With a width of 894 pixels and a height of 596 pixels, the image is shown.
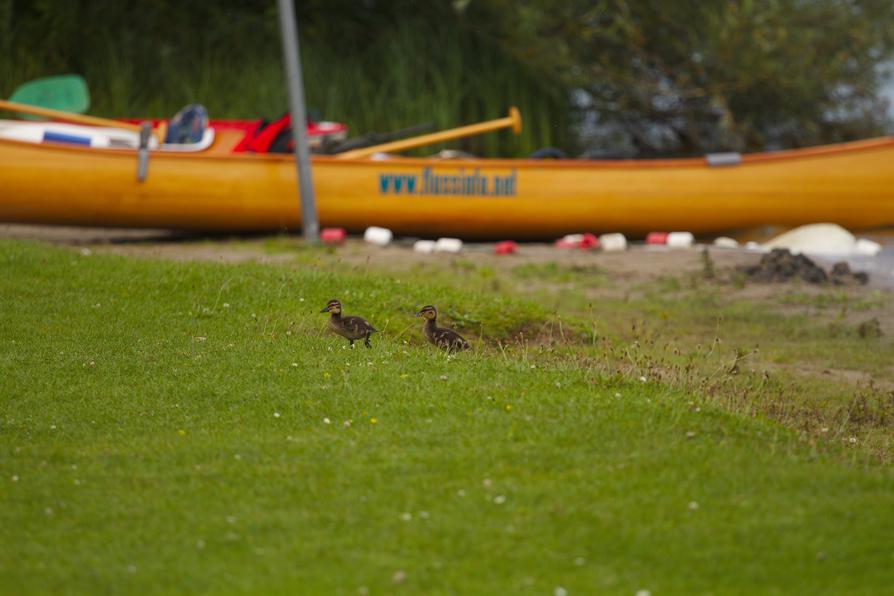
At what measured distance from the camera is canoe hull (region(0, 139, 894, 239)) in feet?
46.4

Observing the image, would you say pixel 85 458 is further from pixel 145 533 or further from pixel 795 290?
pixel 795 290

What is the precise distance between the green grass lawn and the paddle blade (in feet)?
28.1

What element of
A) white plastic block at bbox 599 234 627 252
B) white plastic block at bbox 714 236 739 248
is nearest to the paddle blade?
white plastic block at bbox 599 234 627 252

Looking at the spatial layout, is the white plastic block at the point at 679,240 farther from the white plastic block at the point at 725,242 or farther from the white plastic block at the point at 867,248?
the white plastic block at the point at 867,248

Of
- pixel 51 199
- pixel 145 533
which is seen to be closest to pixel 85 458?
pixel 145 533

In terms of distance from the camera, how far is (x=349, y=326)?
7.92 meters

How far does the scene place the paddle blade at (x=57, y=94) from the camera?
16.1 m

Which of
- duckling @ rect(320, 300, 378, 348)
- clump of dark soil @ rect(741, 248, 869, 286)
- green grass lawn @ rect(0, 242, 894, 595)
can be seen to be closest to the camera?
green grass lawn @ rect(0, 242, 894, 595)

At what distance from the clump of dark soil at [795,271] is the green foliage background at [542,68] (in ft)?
21.7

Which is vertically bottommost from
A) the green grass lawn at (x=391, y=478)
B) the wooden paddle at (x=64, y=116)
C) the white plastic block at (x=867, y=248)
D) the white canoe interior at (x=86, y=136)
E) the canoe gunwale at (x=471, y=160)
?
the green grass lawn at (x=391, y=478)

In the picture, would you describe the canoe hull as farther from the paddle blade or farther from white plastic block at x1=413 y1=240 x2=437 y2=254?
the paddle blade

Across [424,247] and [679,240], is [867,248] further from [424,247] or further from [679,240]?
[424,247]

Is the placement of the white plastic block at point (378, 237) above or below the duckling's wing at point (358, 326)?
above

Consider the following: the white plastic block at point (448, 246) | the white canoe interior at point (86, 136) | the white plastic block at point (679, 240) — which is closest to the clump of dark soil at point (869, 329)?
the white plastic block at point (679, 240)
